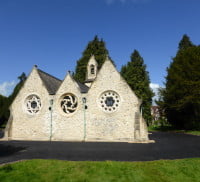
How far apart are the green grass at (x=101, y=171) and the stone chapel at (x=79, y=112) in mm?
9008

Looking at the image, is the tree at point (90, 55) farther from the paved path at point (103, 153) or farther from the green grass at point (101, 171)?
the green grass at point (101, 171)

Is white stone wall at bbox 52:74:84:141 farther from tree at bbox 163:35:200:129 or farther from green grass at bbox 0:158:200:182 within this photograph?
tree at bbox 163:35:200:129

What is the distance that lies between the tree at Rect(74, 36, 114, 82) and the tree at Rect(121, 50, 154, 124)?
8810mm

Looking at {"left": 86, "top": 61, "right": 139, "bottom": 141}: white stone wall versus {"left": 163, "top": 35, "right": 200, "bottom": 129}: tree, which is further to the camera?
{"left": 163, "top": 35, "right": 200, "bottom": 129}: tree

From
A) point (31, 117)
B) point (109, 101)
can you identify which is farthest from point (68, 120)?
point (109, 101)

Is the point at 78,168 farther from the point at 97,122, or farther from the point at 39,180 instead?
the point at 97,122

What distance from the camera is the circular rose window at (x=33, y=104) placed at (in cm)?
2125

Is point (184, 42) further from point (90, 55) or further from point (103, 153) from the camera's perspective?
point (103, 153)

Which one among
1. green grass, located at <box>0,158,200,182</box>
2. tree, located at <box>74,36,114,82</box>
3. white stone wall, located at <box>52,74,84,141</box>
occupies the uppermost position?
tree, located at <box>74,36,114,82</box>

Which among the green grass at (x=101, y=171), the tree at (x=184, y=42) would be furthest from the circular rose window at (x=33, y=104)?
the tree at (x=184, y=42)

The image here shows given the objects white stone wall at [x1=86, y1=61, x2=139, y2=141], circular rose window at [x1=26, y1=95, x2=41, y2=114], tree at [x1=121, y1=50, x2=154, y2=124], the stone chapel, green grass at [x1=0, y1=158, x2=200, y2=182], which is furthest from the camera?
tree at [x1=121, y1=50, x2=154, y2=124]

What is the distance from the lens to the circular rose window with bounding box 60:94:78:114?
20.4 m

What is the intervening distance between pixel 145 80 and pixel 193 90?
2106 centimetres

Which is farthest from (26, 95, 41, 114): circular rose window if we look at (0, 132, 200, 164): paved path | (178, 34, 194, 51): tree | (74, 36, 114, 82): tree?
(178, 34, 194, 51): tree
